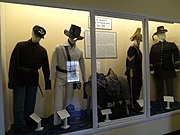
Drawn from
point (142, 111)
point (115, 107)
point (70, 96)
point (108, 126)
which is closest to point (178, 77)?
point (142, 111)

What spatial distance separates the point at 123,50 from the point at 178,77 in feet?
4.67

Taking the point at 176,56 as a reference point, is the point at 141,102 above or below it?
below

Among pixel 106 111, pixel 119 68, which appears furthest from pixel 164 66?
pixel 106 111

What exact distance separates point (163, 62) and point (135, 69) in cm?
78

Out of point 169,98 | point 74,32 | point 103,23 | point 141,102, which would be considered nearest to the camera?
point 74,32

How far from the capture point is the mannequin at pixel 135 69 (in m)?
3.65

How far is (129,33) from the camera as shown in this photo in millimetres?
3742

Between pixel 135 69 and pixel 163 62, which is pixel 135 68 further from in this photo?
pixel 163 62

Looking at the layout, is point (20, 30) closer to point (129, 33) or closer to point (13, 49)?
point (13, 49)

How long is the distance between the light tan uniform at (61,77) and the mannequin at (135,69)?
0.90 m

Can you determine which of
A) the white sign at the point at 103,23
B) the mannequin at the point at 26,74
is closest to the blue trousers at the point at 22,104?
the mannequin at the point at 26,74

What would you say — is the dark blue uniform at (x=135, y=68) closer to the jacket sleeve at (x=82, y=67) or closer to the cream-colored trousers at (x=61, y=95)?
the jacket sleeve at (x=82, y=67)

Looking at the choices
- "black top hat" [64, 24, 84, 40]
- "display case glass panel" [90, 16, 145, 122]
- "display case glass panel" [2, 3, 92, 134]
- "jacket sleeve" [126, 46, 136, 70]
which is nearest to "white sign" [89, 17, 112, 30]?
"display case glass panel" [90, 16, 145, 122]

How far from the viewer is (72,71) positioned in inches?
125
